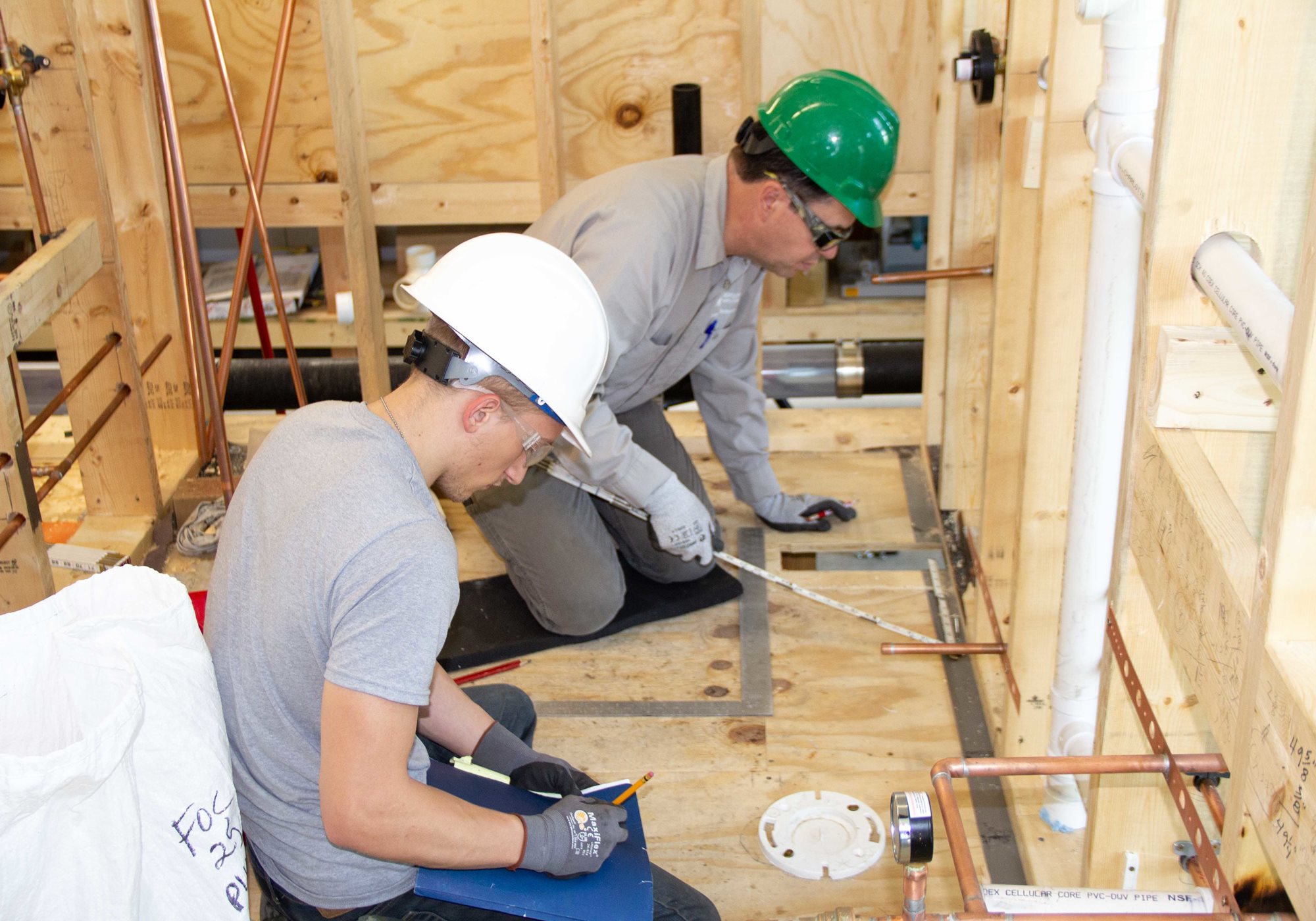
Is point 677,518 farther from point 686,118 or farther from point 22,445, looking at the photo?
point 22,445

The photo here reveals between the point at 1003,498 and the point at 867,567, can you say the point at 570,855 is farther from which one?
the point at 867,567

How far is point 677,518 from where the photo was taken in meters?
2.62

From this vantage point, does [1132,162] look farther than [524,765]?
No

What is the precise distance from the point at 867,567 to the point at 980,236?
2.74 feet

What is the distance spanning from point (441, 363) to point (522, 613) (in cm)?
139

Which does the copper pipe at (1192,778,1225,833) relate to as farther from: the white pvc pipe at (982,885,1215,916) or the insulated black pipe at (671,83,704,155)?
the insulated black pipe at (671,83,704,155)

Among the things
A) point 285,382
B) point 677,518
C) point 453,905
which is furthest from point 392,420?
point 285,382

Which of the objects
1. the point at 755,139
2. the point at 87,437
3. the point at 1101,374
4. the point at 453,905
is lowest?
the point at 453,905

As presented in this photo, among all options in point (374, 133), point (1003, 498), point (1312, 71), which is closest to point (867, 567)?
point (1003, 498)

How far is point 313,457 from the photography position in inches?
57.9

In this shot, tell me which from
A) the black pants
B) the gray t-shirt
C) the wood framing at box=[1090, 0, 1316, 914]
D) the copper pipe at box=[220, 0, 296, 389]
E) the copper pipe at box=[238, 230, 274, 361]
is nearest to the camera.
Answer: the wood framing at box=[1090, 0, 1316, 914]

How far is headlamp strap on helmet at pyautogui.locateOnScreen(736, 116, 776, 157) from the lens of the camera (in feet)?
7.99

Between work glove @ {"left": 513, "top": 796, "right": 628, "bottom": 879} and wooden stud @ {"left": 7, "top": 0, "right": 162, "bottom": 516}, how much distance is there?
72.4 inches

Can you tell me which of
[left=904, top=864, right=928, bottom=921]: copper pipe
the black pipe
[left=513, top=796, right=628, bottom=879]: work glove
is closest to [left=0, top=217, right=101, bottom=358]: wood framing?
[left=513, top=796, right=628, bottom=879]: work glove
